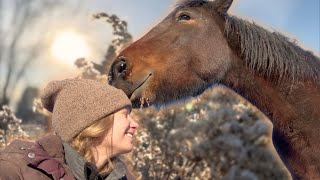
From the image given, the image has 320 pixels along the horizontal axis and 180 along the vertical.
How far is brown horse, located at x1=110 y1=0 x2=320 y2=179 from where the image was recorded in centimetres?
314

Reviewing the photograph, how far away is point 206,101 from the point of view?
702 centimetres

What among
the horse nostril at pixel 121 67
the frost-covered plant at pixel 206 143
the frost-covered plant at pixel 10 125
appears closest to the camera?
the horse nostril at pixel 121 67

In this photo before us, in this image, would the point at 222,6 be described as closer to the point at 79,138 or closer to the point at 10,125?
the point at 79,138

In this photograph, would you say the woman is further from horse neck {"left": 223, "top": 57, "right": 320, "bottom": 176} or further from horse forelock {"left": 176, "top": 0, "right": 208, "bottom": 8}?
horse forelock {"left": 176, "top": 0, "right": 208, "bottom": 8}

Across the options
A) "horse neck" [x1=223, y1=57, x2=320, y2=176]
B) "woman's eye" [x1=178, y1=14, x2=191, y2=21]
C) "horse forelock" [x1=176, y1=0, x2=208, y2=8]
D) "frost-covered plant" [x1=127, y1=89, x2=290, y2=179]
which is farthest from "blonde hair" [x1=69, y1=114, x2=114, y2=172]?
"frost-covered plant" [x1=127, y1=89, x2=290, y2=179]

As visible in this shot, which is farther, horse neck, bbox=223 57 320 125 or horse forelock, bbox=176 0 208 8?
horse forelock, bbox=176 0 208 8

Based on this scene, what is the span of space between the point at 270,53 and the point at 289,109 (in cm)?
42

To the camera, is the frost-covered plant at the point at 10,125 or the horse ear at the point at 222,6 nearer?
the horse ear at the point at 222,6

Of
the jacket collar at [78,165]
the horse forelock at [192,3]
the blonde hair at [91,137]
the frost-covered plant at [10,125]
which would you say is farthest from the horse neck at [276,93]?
the frost-covered plant at [10,125]

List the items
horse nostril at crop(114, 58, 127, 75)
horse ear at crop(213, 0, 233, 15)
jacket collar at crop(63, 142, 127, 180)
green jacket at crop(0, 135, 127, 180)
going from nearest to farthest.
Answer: green jacket at crop(0, 135, 127, 180)
jacket collar at crop(63, 142, 127, 180)
horse nostril at crop(114, 58, 127, 75)
horse ear at crop(213, 0, 233, 15)

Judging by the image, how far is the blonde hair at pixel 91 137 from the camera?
2202 millimetres

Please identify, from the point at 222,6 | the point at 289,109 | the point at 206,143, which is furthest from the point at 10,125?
the point at 289,109

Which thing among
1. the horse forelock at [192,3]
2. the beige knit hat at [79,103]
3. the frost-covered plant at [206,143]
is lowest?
the frost-covered plant at [206,143]

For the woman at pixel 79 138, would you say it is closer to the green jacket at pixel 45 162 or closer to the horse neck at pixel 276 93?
the green jacket at pixel 45 162
